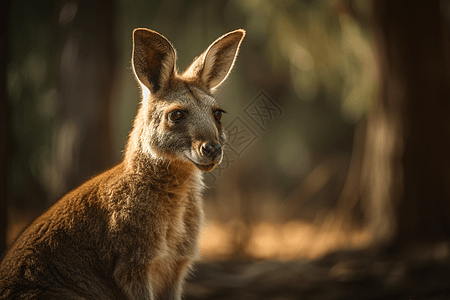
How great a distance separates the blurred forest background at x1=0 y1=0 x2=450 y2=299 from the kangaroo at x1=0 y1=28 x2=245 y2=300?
65 centimetres

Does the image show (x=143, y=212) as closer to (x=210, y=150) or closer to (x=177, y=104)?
(x=210, y=150)

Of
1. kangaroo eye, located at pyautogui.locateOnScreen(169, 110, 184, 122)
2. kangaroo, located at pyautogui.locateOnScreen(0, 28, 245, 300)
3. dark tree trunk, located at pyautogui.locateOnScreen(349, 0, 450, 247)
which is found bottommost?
kangaroo, located at pyautogui.locateOnScreen(0, 28, 245, 300)

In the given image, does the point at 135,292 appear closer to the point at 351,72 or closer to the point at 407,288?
the point at 407,288

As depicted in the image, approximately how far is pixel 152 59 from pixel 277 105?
235 centimetres

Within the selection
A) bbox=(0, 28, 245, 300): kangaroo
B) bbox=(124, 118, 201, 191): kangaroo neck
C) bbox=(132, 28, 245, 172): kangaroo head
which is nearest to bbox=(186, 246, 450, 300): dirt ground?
bbox=(0, 28, 245, 300): kangaroo

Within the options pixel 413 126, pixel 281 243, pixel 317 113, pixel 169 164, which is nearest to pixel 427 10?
pixel 413 126

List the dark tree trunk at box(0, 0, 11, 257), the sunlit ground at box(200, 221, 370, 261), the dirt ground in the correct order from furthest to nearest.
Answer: the sunlit ground at box(200, 221, 370, 261)
the dark tree trunk at box(0, 0, 11, 257)
the dirt ground

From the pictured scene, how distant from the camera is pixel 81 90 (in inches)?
261

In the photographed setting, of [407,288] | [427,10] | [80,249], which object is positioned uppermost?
[427,10]

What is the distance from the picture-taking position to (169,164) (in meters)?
3.28

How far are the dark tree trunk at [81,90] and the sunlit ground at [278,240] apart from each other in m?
1.17

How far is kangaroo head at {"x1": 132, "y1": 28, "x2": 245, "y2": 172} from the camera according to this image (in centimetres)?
312

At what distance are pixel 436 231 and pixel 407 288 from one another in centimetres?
109

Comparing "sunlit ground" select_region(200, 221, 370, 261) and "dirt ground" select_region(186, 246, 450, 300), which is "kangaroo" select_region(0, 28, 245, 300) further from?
"dirt ground" select_region(186, 246, 450, 300)
